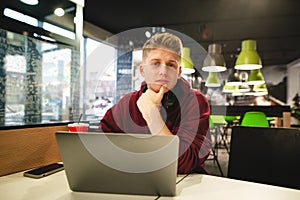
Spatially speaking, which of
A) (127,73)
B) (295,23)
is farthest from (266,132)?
(295,23)

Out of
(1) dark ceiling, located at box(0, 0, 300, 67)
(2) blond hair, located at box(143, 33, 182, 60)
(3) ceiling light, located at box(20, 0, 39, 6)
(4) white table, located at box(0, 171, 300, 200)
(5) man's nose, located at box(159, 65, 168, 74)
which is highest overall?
(1) dark ceiling, located at box(0, 0, 300, 67)

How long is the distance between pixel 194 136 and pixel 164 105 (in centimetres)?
26

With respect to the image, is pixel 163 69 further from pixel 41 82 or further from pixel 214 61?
pixel 214 61

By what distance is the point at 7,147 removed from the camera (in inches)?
45.7

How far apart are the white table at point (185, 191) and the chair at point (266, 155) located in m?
0.38

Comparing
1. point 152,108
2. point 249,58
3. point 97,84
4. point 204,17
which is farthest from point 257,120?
point 152,108

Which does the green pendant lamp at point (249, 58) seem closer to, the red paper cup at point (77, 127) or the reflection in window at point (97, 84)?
the reflection in window at point (97, 84)

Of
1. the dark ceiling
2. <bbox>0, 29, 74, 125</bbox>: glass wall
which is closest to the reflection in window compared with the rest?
<bbox>0, 29, 74, 125</bbox>: glass wall

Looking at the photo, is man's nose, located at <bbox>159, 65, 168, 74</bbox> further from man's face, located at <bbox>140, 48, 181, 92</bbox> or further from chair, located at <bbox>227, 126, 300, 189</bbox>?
chair, located at <bbox>227, 126, 300, 189</bbox>

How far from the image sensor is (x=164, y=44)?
4.39 ft

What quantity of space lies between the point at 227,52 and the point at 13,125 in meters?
6.80

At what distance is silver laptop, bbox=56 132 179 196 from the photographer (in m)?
0.74

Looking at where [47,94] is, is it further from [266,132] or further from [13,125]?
[266,132]

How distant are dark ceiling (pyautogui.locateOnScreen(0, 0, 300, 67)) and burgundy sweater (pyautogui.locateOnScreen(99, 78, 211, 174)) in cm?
195
